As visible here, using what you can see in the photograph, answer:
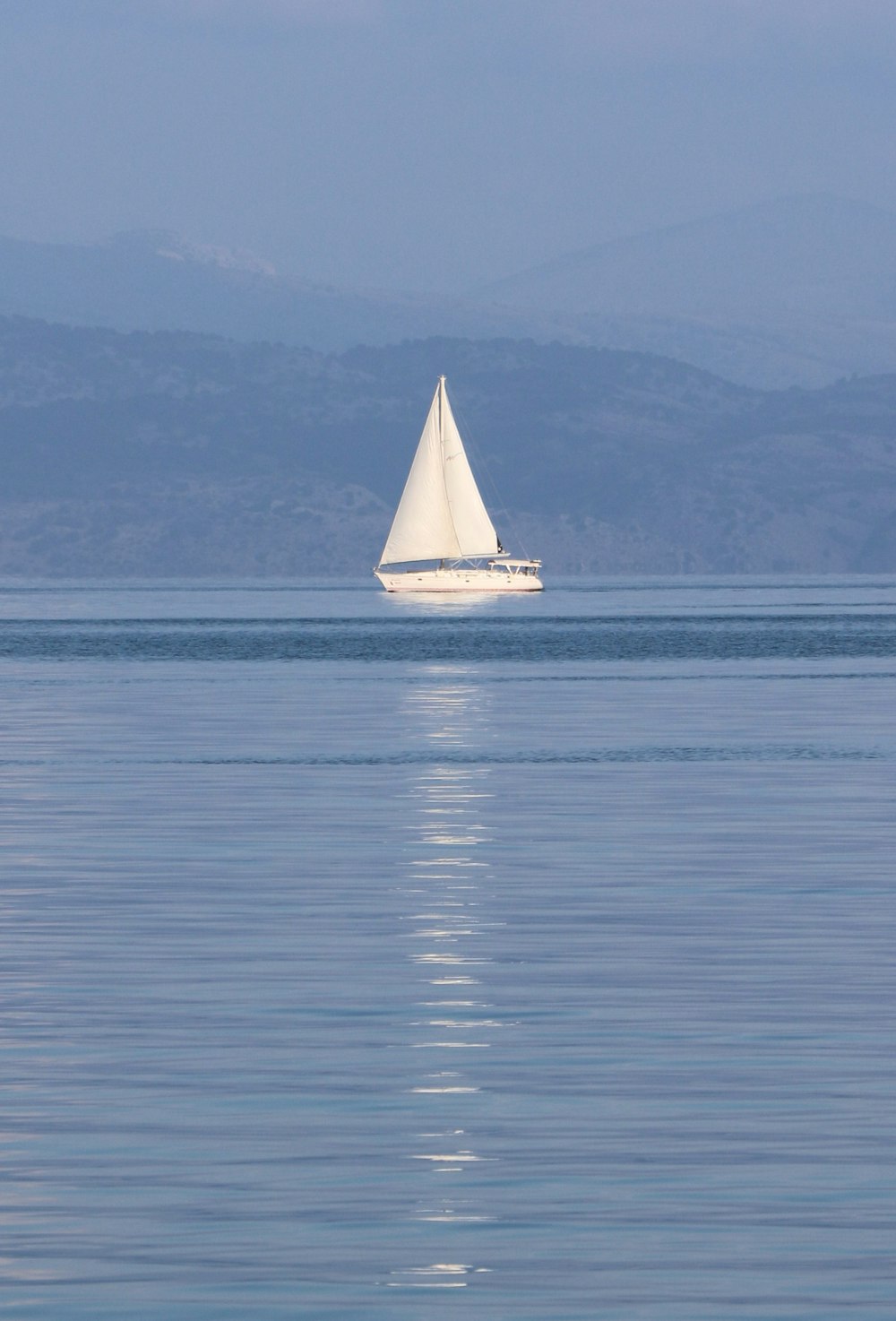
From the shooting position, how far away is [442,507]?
19275 centimetres

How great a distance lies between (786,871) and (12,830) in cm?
1071

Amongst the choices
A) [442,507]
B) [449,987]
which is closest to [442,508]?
[442,507]

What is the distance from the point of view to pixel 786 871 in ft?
107

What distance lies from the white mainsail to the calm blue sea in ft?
458

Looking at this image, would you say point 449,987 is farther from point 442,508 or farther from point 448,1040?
point 442,508

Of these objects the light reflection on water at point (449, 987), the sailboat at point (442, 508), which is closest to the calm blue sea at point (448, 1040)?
the light reflection on water at point (449, 987)

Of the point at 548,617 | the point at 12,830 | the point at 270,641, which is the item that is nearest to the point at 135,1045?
the point at 12,830

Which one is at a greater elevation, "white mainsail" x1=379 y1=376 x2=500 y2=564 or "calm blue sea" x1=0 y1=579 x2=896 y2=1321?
"white mainsail" x1=379 y1=376 x2=500 y2=564

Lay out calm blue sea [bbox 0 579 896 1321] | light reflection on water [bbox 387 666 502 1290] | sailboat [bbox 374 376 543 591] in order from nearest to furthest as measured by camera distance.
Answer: calm blue sea [bbox 0 579 896 1321] → light reflection on water [bbox 387 666 502 1290] → sailboat [bbox 374 376 543 591]

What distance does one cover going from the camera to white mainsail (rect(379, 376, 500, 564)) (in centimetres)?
19125

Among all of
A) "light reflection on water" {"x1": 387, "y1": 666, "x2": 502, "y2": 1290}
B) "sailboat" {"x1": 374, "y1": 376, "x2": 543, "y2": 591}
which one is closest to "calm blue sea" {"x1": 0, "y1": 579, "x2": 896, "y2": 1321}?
"light reflection on water" {"x1": 387, "y1": 666, "x2": 502, "y2": 1290}

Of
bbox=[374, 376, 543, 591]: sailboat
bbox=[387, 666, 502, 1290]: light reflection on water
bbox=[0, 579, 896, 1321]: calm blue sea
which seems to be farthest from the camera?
bbox=[374, 376, 543, 591]: sailboat

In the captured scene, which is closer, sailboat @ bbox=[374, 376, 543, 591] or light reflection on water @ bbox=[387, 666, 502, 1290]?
light reflection on water @ bbox=[387, 666, 502, 1290]

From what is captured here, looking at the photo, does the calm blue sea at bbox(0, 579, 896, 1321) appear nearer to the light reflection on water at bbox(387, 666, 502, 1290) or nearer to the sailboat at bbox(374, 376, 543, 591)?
the light reflection on water at bbox(387, 666, 502, 1290)
